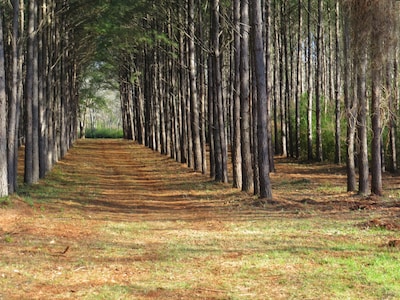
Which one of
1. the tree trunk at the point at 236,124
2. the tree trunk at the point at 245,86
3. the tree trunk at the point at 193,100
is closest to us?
the tree trunk at the point at 245,86

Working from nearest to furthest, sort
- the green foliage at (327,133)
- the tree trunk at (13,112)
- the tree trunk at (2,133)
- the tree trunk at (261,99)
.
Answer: the tree trunk at (2,133)
the tree trunk at (261,99)
the tree trunk at (13,112)
the green foliage at (327,133)

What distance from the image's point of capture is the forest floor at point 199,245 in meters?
8.04

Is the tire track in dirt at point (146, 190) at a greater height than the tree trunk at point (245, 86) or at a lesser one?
lesser

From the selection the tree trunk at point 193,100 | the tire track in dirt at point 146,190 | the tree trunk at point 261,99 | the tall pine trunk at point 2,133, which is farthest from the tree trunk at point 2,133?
the tree trunk at point 193,100

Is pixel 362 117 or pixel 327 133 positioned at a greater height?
pixel 362 117

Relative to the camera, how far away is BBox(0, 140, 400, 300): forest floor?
26.4ft

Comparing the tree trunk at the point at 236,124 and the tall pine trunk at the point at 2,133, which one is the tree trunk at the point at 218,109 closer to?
the tree trunk at the point at 236,124

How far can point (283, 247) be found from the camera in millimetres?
10883

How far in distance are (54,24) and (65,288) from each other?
957 inches

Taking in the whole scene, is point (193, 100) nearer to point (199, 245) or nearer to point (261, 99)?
point (261, 99)

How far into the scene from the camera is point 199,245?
1132 centimetres

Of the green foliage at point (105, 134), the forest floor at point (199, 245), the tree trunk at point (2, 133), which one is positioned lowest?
the forest floor at point (199, 245)

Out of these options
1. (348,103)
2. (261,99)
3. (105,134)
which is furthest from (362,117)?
(105,134)

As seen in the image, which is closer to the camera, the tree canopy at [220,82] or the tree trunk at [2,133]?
the tree trunk at [2,133]
